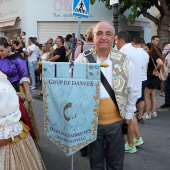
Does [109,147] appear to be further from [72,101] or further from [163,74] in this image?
[163,74]

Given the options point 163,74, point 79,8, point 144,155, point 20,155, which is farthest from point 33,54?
point 20,155

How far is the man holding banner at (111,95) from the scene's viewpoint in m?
2.44

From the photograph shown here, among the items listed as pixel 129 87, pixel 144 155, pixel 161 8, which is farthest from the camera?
pixel 161 8

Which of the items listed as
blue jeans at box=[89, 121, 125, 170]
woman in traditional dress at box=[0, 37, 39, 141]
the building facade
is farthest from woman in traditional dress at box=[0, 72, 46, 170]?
the building facade

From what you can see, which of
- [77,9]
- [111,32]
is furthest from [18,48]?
[111,32]

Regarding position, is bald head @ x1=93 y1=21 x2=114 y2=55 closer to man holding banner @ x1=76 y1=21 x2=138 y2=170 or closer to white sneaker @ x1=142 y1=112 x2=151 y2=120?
man holding banner @ x1=76 y1=21 x2=138 y2=170

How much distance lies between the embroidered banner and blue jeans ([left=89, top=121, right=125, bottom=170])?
Result: 0.22m

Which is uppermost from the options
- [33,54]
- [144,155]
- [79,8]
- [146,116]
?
[79,8]

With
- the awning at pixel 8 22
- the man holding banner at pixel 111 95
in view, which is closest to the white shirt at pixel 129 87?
the man holding banner at pixel 111 95

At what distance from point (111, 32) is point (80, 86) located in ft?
1.96

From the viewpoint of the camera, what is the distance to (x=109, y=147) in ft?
8.71

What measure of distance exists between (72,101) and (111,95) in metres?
0.40

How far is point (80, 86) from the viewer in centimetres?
225

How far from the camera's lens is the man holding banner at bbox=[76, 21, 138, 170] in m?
2.44
